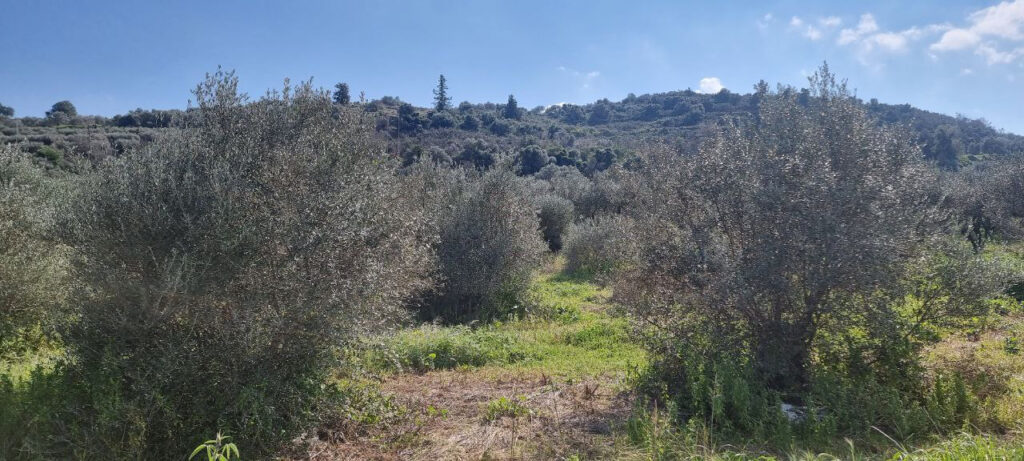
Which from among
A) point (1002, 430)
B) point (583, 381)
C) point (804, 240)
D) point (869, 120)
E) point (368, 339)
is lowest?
point (583, 381)

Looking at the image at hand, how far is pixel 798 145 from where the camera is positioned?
6.20 m

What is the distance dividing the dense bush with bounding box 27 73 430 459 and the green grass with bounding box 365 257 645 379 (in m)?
1.22

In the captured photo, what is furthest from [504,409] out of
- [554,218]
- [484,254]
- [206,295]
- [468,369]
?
[554,218]

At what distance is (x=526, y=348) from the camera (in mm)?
9672

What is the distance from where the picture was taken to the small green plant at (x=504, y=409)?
5949 millimetres

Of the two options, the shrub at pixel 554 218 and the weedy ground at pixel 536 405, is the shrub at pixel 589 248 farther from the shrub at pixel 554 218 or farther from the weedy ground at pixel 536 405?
the weedy ground at pixel 536 405

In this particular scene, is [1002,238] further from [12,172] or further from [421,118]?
[421,118]

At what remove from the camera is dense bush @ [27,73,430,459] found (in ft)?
14.9

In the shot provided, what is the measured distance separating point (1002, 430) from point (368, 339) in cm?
647

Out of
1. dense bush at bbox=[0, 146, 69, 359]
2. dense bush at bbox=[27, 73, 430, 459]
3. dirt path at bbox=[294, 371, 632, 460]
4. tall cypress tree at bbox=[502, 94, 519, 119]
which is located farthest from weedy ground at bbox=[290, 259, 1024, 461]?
tall cypress tree at bbox=[502, 94, 519, 119]

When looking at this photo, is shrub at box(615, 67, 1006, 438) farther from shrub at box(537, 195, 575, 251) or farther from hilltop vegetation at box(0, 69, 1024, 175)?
shrub at box(537, 195, 575, 251)

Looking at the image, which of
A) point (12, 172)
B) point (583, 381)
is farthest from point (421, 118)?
point (583, 381)

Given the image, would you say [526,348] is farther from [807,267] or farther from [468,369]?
[807,267]

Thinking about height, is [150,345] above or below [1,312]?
above
